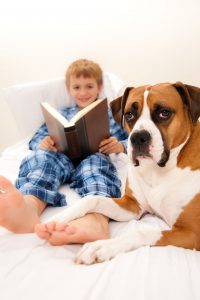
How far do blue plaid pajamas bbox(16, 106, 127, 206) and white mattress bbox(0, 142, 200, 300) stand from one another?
0.34m

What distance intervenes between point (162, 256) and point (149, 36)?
199 centimetres

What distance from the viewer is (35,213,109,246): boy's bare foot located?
106cm

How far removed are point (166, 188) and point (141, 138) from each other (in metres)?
0.21

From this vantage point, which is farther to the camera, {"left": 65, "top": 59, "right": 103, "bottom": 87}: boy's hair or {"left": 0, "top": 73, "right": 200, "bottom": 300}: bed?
{"left": 65, "top": 59, "right": 103, "bottom": 87}: boy's hair

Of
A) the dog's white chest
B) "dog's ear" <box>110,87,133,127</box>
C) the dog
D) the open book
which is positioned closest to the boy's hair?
the open book

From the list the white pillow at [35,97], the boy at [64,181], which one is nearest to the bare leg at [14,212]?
the boy at [64,181]

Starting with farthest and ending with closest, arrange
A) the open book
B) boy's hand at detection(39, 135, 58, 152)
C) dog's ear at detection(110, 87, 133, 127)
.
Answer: boy's hand at detection(39, 135, 58, 152) < the open book < dog's ear at detection(110, 87, 133, 127)

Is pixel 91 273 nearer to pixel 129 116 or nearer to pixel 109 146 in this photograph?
pixel 129 116

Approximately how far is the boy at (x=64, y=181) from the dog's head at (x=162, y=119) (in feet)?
1.02

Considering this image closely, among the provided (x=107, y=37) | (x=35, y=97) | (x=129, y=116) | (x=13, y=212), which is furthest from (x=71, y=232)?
(x=107, y=37)

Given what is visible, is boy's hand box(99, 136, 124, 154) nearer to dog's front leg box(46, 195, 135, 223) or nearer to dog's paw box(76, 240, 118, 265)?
dog's front leg box(46, 195, 135, 223)

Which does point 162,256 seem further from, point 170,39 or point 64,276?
point 170,39

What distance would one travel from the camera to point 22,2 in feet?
8.54

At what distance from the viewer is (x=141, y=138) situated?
3.81ft
